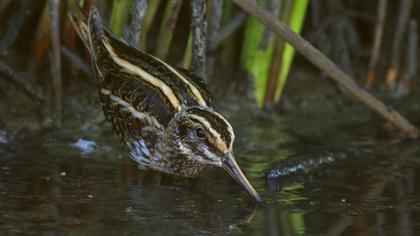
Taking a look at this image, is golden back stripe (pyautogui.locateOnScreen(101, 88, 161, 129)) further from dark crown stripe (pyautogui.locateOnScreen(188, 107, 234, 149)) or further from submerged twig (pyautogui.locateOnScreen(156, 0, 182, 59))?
submerged twig (pyautogui.locateOnScreen(156, 0, 182, 59))

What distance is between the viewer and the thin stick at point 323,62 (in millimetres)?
5461

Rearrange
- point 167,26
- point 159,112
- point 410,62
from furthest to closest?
point 410,62, point 167,26, point 159,112

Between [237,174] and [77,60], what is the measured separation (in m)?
1.91

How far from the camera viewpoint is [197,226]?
4.57 meters

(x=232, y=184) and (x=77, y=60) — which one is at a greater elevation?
(x=77, y=60)

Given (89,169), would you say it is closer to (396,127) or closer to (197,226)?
(197,226)

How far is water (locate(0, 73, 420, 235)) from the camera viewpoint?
4.59 meters

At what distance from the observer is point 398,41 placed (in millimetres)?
7316

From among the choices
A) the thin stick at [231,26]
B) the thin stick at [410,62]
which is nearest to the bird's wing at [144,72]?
the thin stick at [231,26]

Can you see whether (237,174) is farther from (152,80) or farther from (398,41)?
(398,41)

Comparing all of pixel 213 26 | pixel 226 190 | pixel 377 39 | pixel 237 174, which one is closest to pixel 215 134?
pixel 237 174

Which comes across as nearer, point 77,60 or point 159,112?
point 159,112

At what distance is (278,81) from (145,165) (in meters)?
1.77

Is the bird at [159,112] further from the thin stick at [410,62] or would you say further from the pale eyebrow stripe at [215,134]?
the thin stick at [410,62]
